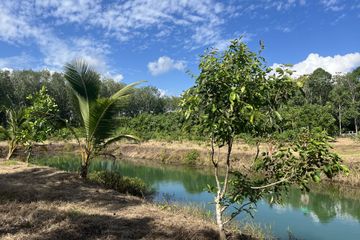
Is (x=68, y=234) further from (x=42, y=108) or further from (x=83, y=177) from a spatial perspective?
(x=42, y=108)

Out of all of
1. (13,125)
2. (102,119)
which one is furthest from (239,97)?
(13,125)

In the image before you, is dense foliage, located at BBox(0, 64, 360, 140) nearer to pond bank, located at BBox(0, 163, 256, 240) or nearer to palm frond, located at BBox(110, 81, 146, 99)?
palm frond, located at BBox(110, 81, 146, 99)

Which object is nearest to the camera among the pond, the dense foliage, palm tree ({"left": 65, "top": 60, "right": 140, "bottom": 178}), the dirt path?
the dirt path

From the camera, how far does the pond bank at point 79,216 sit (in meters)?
4.83

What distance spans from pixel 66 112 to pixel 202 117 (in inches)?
1994

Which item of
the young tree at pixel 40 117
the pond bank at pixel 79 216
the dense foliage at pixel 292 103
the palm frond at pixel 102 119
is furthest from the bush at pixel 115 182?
the dense foliage at pixel 292 103

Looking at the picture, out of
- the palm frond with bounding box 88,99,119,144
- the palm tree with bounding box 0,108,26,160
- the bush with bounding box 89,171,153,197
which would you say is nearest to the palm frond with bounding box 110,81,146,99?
the palm frond with bounding box 88,99,119,144

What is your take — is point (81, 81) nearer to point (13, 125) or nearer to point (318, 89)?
point (13, 125)

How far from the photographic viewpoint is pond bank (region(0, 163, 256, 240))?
483 cm

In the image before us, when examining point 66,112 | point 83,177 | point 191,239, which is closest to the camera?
point 191,239

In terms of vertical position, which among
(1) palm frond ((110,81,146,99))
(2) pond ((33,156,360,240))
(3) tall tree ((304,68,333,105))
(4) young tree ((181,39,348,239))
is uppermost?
(3) tall tree ((304,68,333,105))

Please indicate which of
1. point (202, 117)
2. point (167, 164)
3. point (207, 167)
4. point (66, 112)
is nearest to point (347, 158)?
point (207, 167)

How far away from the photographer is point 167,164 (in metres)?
24.0

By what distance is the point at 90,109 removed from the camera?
9297 mm
